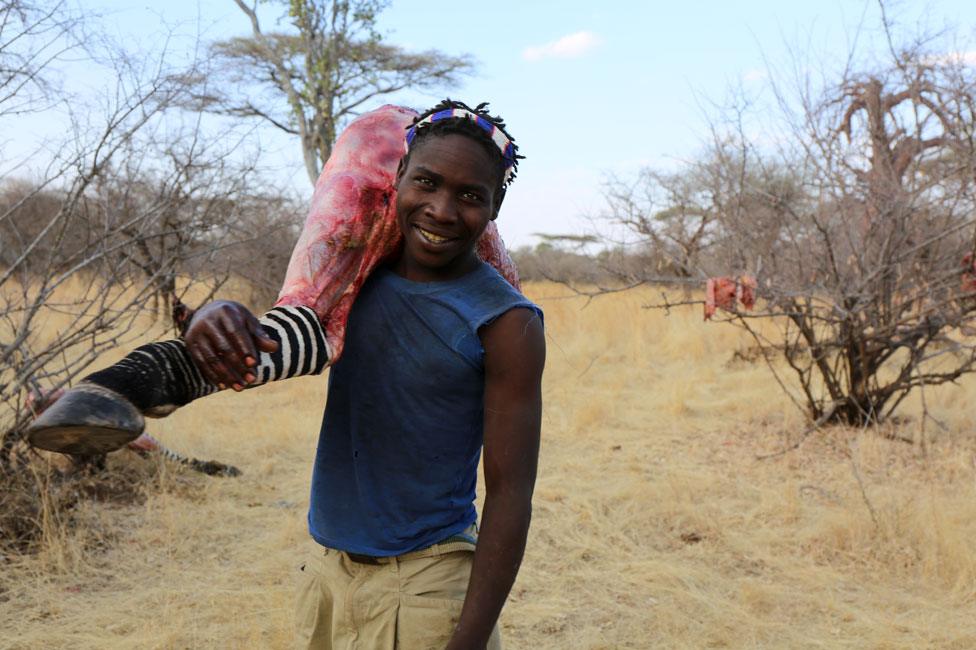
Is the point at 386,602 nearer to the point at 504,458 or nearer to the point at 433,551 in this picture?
the point at 433,551

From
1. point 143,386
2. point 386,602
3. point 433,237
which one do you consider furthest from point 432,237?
point 386,602

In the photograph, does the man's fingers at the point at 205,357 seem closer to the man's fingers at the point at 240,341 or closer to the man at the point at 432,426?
the man's fingers at the point at 240,341

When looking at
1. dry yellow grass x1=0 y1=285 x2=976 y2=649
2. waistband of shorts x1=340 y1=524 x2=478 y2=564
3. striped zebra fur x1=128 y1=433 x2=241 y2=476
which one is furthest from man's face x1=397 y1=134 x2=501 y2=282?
striped zebra fur x1=128 y1=433 x2=241 y2=476

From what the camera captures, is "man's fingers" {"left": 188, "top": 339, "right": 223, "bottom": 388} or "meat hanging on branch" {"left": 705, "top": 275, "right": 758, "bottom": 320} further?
"meat hanging on branch" {"left": 705, "top": 275, "right": 758, "bottom": 320}

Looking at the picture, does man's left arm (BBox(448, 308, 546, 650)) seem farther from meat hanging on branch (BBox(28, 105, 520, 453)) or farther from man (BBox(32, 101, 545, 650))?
meat hanging on branch (BBox(28, 105, 520, 453))

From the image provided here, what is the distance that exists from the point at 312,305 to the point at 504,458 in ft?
1.29

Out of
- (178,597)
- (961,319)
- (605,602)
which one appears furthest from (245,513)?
(961,319)

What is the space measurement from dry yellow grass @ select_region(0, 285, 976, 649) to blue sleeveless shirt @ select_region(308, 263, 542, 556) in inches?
40.0

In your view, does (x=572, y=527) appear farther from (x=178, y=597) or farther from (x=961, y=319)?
(x=961, y=319)

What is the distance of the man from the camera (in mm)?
1303

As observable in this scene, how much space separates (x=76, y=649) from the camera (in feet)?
10.1

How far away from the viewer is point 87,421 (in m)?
0.96

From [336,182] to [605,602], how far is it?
2.61 metres

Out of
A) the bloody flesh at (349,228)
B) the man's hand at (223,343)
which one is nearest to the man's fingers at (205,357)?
the man's hand at (223,343)
